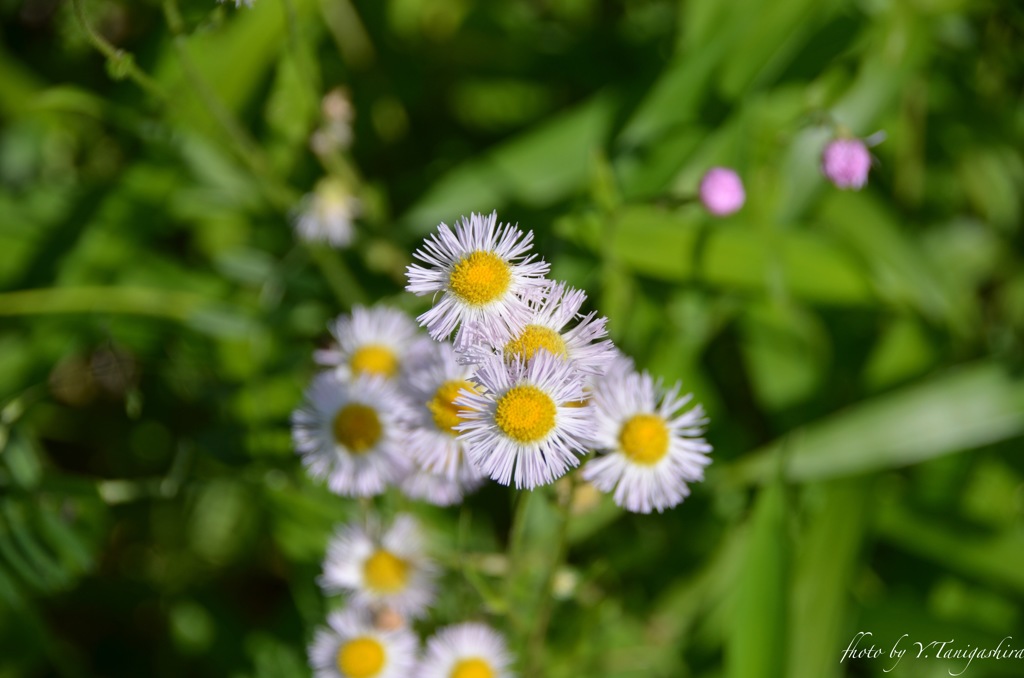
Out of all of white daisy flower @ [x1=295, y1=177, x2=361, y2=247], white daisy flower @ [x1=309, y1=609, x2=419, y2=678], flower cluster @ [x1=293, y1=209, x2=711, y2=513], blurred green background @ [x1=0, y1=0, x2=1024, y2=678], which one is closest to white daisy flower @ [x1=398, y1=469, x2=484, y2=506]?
flower cluster @ [x1=293, y1=209, x2=711, y2=513]

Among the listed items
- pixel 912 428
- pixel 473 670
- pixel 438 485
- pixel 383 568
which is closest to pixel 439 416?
pixel 438 485

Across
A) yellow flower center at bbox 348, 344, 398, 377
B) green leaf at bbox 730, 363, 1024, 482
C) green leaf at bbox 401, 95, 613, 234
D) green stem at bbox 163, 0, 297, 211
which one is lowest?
yellow flower center at bbox 348, 344, 398, 377

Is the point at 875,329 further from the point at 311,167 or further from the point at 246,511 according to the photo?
the point at 246,511

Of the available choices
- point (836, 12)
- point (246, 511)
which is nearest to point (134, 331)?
point (246, 511)

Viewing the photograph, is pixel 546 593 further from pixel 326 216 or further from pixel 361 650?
pixel 326 216

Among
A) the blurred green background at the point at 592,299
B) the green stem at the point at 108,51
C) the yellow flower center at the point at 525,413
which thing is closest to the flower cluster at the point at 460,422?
the yellow flower center at the point at 525,413

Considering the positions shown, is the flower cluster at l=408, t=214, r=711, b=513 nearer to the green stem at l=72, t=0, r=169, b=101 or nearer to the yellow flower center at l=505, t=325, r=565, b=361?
the yellow flower center at l=505, t=325, r=565, b=361

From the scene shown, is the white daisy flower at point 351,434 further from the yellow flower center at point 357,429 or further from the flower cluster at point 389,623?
the flower cluster at point 389,623
